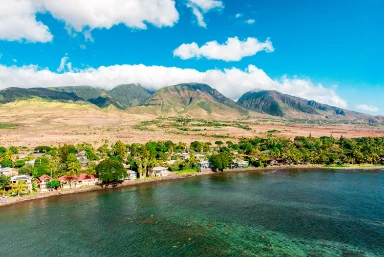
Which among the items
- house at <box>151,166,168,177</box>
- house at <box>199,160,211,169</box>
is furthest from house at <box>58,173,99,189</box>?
house at <box>199,160,211,169</box>

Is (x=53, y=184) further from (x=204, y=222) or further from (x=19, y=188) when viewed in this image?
(x=204, y=222)

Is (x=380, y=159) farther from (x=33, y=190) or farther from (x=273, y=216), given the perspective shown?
(x=33, y=190)

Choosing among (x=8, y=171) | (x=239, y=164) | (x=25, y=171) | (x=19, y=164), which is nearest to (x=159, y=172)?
(x=239, y=164)

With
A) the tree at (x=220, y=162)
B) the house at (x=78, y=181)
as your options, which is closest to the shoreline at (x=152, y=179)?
the tree at (x=220, y=162)

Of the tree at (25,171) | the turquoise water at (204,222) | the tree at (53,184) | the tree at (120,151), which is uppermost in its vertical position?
the tree at (120,151)

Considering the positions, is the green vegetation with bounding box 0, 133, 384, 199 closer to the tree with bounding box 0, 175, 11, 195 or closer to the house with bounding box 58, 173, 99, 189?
the tree with bounding box 0, 175, 11, 195

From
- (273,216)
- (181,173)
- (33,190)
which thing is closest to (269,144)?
(181,173)

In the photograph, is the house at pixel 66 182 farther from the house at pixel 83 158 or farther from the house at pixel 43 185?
the house at pixel 83 158
